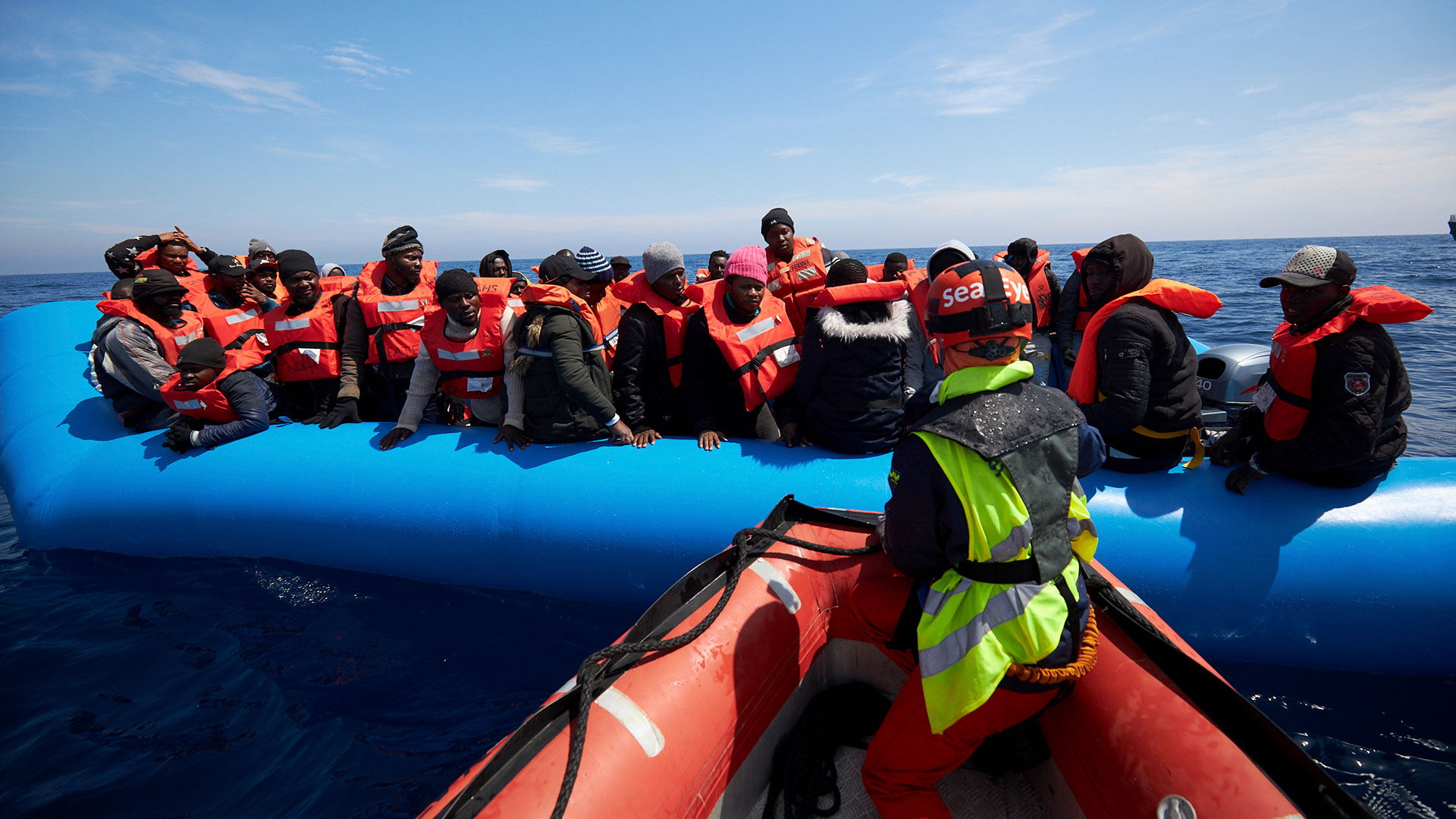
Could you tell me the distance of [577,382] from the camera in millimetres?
3422

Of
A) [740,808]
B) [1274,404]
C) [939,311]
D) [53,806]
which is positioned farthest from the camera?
[1274,404]

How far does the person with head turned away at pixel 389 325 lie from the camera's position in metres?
4.34

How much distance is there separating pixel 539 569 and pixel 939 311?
264 centimetres

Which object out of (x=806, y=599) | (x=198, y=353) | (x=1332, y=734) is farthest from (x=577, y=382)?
(x=1332, y=734)

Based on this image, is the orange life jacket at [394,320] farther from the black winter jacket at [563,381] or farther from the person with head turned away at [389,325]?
the black winter jacket at [563,381]

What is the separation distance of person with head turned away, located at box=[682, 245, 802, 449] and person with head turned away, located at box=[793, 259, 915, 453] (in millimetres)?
279

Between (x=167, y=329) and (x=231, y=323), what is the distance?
1.23ft

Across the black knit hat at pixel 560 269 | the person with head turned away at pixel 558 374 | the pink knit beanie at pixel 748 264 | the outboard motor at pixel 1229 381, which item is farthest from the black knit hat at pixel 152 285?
the outboard motor at pixel 1229 381

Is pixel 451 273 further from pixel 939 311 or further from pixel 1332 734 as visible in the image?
pixel 1332 734

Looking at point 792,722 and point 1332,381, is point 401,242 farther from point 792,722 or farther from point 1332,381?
point 1332,381

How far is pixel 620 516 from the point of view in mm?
3316

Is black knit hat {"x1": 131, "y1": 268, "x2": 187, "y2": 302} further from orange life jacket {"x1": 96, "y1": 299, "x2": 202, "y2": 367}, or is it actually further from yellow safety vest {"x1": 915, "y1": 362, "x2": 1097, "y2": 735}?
yellow safety vest {"x1": 915, "y1": 362, "x2": 1097, "y2": 735}

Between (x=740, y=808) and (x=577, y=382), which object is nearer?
(x=740, y=808)

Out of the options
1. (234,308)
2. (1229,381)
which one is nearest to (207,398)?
(234,308)
